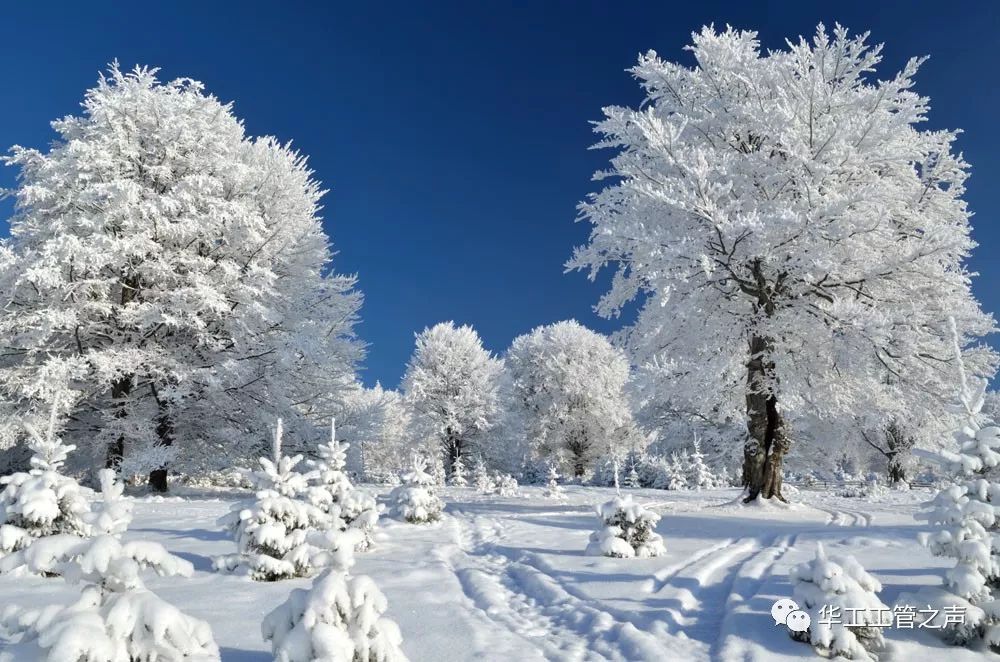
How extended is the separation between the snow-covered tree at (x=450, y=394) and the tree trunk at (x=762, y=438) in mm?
22343

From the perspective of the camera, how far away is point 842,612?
13.7 ft

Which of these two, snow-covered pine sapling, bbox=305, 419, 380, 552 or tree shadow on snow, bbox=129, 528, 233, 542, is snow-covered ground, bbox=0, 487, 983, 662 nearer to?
tree shadow on snow, bbox=129, 528, 233, 542

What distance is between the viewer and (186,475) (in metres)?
16.8

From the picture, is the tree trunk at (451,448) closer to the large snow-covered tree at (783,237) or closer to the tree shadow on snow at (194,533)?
the large snow-covered tree at (783,237)

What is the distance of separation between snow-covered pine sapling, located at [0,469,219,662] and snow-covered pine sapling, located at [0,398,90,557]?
290cm

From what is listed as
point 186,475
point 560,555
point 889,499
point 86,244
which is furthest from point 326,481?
point 889,499

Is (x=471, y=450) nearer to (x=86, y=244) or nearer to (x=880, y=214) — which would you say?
(x=86, y=244)

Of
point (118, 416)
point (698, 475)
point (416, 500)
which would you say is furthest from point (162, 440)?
point (698, 475)

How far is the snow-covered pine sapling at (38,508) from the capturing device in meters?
5.90

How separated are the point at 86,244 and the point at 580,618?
537 inches

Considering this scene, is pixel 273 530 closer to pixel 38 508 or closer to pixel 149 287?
pixel 38 508

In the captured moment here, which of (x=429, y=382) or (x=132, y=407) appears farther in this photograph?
(x=429, y=382)

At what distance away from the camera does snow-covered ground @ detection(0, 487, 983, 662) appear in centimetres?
434

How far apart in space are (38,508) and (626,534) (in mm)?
6171
